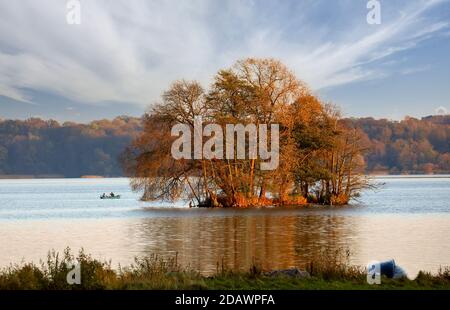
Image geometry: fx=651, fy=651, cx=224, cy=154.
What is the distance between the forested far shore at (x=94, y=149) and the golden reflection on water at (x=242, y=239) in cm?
12167

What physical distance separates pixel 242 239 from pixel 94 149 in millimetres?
149515

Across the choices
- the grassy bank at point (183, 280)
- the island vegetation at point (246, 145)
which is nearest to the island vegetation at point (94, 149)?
the island vegetation at point (246, 145)

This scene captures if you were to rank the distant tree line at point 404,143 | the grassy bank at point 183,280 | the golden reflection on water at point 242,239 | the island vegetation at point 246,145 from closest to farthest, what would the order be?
the grassy bank at point 183,280 < the golden reflection on water at point 242,239 < the island vegetation at point 246,145 < the distant tree line at point 404,143

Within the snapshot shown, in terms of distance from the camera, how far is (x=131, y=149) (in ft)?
193

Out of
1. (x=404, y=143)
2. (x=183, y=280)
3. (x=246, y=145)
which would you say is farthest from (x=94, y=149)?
(x=183, y=280)

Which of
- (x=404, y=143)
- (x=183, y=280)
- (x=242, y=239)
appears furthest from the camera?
(x=404, y=143)

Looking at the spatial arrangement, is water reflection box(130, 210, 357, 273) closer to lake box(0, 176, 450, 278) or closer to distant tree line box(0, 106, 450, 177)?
lake box(0, 176, 450, 278)

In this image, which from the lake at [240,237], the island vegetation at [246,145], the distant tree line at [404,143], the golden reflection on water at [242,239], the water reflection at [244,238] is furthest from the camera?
the distant tree line at [404,143]

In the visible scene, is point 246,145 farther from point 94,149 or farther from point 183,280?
point 94,149

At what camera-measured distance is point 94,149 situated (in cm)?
17588

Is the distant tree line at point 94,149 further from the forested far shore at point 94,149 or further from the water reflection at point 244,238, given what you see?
the water reflection at point 244,238

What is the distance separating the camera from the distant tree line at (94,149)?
16225 centimetres

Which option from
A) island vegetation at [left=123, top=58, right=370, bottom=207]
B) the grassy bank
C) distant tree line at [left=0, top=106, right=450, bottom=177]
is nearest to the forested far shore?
distant tree line at [left=0, top=106, right=450, bottom=177]
